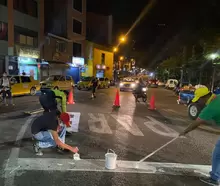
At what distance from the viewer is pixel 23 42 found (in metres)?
25.6

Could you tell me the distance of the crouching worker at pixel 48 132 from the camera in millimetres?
5016

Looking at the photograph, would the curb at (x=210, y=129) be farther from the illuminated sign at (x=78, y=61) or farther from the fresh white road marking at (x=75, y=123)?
the illuminated sign at (x=78, y=61)

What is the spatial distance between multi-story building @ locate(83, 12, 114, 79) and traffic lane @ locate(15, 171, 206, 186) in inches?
1475

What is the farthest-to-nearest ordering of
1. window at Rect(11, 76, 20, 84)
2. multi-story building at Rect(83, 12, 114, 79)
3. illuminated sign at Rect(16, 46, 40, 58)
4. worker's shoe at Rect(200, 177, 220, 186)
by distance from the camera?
multi-story building at Rect(83, 12, 114, 79) < illuminated sign at Rect(16, 46, 40, 58) < window at Rect(11, 76, 20, 84) < worker's shoe at Rect(200, 177, 220, 186)

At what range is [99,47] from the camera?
45562mm

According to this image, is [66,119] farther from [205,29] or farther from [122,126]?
[205,29]

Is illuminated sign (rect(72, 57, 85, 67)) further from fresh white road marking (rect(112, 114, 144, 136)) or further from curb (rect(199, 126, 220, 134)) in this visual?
curb (rect(199, 126, 220, 134))

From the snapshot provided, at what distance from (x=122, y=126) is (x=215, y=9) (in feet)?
66.4

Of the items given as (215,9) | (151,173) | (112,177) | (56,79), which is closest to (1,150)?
(112,177)

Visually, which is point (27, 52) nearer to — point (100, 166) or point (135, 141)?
point (135, 141)

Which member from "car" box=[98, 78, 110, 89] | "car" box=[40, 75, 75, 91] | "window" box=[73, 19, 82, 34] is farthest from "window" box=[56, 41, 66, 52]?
"car" box=[40, 75, 75, 91]

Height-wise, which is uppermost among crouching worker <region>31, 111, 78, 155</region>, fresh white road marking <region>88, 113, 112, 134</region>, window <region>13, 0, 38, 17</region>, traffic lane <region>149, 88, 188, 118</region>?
window <region>13, 0, 38, 17</region>

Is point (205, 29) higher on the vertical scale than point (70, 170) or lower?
higher

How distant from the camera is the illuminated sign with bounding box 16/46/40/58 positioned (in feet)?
79.1
